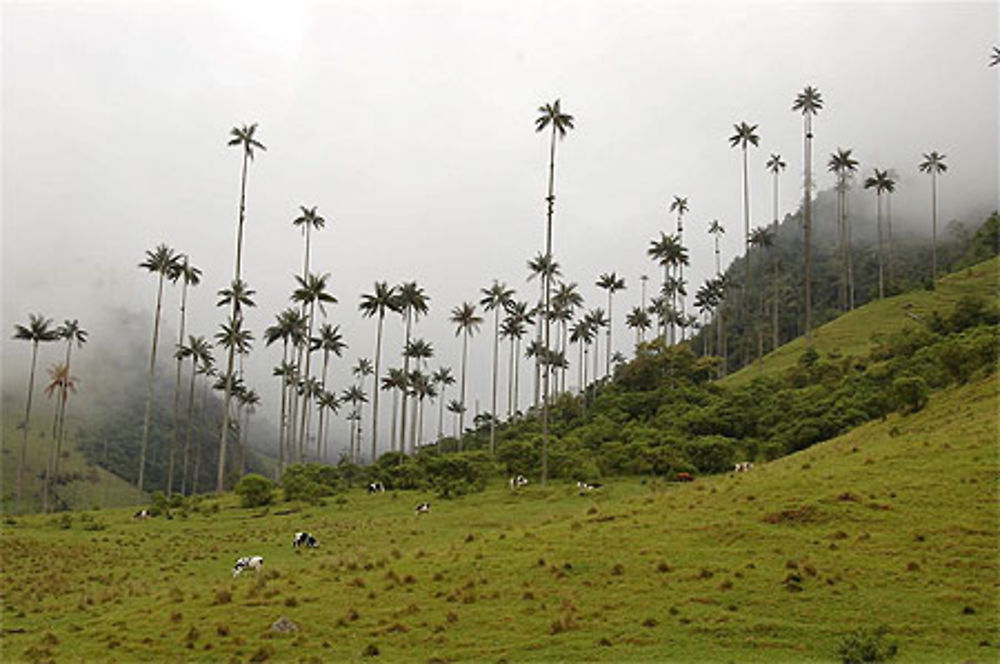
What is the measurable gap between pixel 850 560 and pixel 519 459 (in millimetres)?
46249

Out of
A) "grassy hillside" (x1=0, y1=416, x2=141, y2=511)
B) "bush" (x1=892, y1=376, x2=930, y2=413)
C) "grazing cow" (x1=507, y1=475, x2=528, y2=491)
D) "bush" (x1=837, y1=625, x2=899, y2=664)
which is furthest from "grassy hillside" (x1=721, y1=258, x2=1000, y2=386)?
"grassy hillside" (x1=0, y1=416, x2=141, y2=511)

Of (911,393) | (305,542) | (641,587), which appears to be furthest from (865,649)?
(911,393)

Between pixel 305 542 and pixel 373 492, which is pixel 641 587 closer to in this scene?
pixel 305 542

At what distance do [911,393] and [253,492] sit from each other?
51.9 metres

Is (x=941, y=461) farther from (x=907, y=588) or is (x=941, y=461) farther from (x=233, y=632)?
(x=233, y=632)

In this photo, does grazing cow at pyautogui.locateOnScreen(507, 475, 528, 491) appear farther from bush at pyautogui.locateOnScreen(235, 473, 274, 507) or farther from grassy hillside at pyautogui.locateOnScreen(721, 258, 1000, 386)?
grassy hillside at pyautogui.locateOnScreen(721, 258, 1000, 386)

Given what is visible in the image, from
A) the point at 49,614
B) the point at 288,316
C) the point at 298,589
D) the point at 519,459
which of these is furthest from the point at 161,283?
the point at 298,589

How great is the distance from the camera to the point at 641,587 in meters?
21.8

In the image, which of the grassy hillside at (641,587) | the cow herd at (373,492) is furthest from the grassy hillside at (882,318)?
the grassy hillside at (641,587)

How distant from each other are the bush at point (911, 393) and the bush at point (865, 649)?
3561 cm

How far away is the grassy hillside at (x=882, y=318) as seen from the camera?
9706 centimetres

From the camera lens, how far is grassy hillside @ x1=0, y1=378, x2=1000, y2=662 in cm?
1822

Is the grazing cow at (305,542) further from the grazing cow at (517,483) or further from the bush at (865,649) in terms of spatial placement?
the bush at (865,649)

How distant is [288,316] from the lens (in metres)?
96.1
